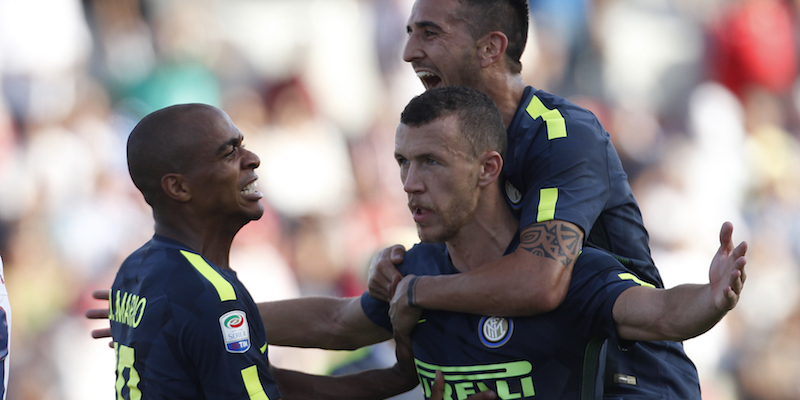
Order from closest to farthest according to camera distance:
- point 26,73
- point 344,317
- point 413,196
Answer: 1. point 413,196
2. point 344,317
3. point 26,73

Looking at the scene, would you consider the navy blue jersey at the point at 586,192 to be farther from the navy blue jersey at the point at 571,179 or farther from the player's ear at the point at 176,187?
the player's ear at the point at 176,187

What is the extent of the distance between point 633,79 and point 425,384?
6261 millimetres

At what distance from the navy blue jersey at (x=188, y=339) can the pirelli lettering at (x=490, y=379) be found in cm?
63

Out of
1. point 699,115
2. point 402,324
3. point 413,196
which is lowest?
point 402,324

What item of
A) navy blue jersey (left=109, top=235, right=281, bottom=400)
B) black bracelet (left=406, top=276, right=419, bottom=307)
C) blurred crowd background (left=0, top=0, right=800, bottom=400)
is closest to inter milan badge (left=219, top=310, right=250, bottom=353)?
navy blue jersey (left=109, top=235, right=281, bottom=400)

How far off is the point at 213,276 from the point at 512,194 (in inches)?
45.4

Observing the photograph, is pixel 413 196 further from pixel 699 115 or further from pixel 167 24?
pixel 699 115

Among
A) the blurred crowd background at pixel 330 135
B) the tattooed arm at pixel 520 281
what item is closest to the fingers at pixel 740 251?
the tattooed arm at pixel 520 281

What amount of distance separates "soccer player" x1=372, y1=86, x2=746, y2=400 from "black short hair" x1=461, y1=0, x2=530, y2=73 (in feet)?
1.71

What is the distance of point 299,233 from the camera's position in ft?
23.2

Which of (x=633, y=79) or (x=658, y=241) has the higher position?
(x=633, y=79)

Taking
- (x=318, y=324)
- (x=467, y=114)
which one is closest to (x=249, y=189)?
(x=467, y=114)

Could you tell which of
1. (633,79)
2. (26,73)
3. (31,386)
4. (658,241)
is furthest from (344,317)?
(633,79)

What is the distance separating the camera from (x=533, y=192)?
2.79 meters
